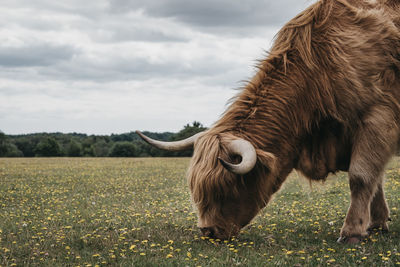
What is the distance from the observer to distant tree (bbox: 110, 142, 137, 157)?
8838 cm

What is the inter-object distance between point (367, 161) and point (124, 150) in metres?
85.2

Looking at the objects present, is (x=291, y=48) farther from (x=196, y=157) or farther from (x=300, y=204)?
(x=300, y=204)

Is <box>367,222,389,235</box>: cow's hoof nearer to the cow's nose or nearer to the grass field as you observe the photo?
the grass field

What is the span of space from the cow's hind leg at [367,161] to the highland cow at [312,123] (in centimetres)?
1

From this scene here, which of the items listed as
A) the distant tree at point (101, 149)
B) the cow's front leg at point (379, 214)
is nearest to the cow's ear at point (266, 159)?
the cow's front leg at point (379, 214)

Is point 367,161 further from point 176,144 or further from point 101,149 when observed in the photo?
point 101,149

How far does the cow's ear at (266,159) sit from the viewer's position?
17.8ft

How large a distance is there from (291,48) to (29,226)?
537 centimetres

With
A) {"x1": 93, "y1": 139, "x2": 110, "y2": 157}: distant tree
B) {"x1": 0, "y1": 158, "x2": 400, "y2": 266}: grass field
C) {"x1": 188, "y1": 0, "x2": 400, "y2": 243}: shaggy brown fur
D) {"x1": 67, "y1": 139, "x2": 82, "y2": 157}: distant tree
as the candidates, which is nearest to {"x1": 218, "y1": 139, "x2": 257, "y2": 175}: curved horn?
{"x1": 188, "y1": 0, "x2": 400, "y2": 243}: shaggy brown fur

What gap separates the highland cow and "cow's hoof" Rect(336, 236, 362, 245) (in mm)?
13

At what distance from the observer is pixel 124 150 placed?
88688mm

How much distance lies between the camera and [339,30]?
6086mm

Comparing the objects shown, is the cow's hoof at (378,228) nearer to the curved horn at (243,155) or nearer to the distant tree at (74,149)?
the curved horn at (243,155)

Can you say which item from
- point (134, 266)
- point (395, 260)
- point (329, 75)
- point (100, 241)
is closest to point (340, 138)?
point (329, 75)
